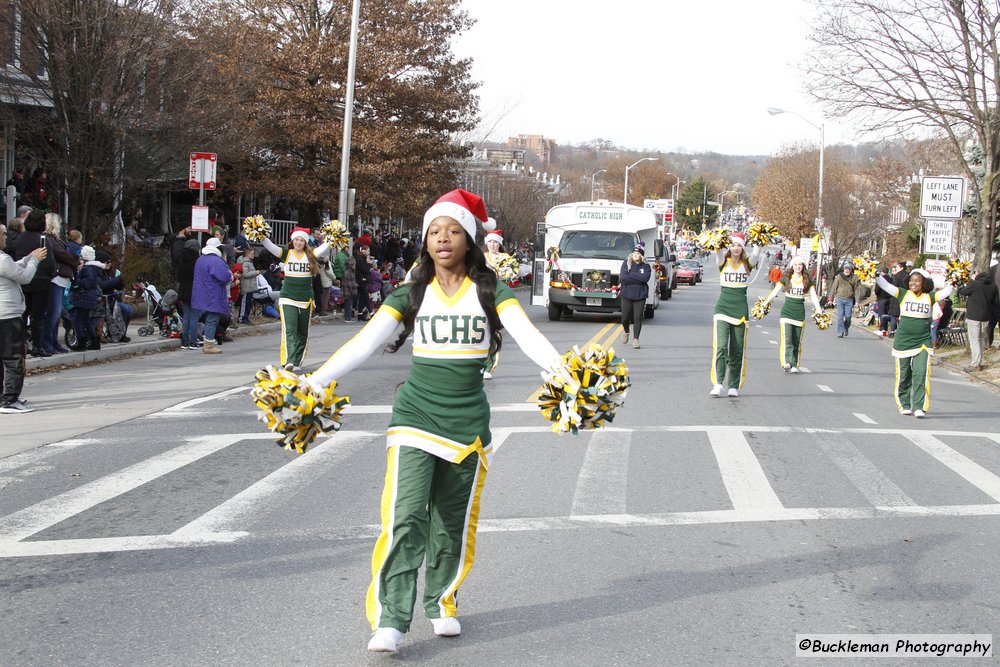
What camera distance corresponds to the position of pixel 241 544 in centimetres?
611

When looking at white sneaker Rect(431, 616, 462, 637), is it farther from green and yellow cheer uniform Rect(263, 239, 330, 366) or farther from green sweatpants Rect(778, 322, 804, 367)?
green sweatpants Rect(778, 322, 804, 367)

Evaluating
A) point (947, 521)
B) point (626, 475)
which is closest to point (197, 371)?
point (626, 475)

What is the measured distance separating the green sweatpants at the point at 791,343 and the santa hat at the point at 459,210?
12.5 metres

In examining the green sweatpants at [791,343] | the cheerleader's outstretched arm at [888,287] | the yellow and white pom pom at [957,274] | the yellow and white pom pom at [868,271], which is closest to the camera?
the cheerleader's outstretched arm at [888,287]

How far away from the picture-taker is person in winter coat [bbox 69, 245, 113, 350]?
14.7 metres

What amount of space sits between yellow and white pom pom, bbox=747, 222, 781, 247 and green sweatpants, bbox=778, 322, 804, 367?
8.78ft

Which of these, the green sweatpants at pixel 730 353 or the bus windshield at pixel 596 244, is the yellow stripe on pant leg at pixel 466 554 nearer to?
the green sweatpants at pixel 730 353

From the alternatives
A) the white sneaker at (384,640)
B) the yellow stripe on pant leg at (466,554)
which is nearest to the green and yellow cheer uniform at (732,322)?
the yellow stripe on pant leg at (466,554)

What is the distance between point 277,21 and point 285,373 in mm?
28556

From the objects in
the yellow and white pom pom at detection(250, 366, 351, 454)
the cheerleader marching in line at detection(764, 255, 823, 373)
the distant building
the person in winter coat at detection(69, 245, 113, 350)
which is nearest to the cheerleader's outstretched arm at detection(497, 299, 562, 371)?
the yellow and white pom pom at detection(250, 366, 351, 454)

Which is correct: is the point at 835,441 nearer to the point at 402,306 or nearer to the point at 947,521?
the point at 947,521

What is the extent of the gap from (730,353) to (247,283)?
1097 cm

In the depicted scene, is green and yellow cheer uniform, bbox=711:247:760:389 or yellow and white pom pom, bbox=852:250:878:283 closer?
green and yellow cheer uniform, bbox=711:247:760:389

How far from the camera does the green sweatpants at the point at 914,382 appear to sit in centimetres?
1235
